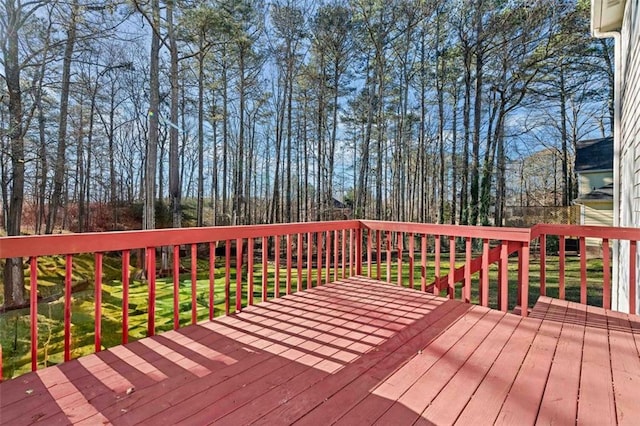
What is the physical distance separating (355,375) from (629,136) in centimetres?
432

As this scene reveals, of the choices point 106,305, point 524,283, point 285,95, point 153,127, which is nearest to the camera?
point 524,283

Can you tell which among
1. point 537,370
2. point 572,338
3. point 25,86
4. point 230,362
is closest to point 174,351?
point 230,362

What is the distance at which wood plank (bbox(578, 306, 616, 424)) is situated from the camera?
1.39 m

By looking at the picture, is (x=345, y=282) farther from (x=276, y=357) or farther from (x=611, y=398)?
(x=611, y=398)

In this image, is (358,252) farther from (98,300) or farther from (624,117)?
(624,117)

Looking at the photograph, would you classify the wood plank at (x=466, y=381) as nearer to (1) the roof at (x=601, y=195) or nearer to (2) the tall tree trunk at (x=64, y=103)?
(2) the tall tree trunk at (x=64, y=103)

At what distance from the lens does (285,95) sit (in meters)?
13.7

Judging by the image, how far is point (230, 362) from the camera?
1.89m

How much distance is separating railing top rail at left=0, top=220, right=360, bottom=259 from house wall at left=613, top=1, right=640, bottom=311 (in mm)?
3761

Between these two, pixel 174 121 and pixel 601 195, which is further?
pixel 601 195

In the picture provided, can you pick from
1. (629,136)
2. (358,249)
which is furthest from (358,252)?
(629,136)

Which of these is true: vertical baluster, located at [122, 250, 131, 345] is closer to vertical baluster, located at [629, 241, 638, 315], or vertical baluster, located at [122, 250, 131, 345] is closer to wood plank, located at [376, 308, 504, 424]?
wood plank, located at [376, 308, 504, 424]

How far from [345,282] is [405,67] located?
11.9 m

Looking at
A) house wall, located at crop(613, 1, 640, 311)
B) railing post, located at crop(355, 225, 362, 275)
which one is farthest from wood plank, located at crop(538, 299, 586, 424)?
railing post, located at crop(355, 225, 362, 275)
